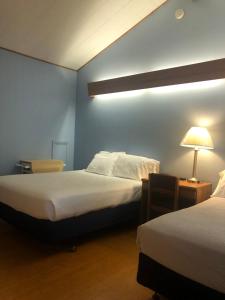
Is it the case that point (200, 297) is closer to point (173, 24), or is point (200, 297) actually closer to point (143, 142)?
point (143, 142)

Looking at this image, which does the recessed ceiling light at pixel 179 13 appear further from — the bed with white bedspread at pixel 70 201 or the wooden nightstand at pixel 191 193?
the wooden nightstand at pixel 191 193

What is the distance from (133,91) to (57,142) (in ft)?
5.48

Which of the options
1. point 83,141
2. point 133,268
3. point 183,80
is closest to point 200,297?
point 133,268

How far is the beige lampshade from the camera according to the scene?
3.01m

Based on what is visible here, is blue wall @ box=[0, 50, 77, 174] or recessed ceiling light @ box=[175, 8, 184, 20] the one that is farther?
blue wall @ box=[0, 50, 77, 174]

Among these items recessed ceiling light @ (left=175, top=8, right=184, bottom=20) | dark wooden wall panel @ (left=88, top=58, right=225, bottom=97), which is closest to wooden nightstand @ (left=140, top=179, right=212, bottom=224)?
dark wooden wall panel @ (left=88, top=58, right=225, bottom=97)

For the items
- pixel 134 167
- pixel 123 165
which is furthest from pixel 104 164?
pixel 134 167

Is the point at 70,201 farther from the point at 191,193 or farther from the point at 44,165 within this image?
the point at 44,165

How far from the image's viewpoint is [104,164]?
12.9 feet

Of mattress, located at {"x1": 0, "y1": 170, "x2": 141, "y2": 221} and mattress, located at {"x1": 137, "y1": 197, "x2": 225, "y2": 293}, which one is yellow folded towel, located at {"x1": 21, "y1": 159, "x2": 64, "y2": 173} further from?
mattress, located at {"x1": 137, "y1": 197, "x2": 225, "y2": 293}

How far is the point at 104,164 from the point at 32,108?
5.09 feet

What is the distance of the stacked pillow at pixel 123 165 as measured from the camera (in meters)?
3.57

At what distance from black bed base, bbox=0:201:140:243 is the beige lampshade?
102 centimetres

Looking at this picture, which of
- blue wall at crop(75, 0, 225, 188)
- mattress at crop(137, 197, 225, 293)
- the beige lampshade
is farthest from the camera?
blue wall at crop(75, 0, 225, 188)
